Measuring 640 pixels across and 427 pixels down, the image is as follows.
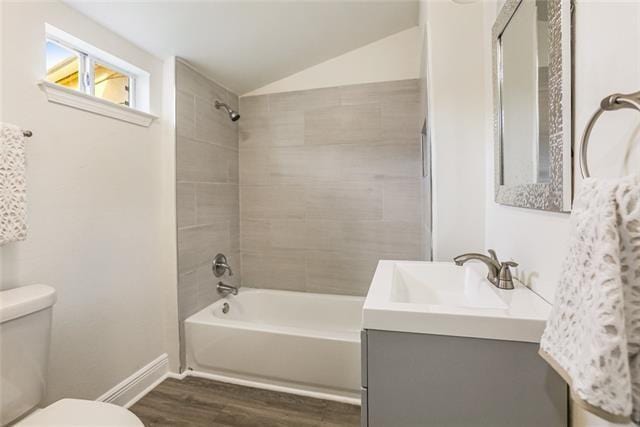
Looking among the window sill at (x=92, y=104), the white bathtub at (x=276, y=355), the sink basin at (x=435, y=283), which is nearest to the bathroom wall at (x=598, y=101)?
the sink basin at (x=435, y=283)

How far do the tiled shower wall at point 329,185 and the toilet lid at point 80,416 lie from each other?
1.71m

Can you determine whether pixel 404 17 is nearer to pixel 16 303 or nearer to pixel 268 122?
pixel 268 122

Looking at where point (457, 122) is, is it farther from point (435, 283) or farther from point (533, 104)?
point (435, 283)

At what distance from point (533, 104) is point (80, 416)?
1.84 m

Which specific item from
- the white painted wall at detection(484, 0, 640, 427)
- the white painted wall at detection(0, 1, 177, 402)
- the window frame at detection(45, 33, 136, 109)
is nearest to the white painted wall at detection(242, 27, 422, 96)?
the white painted wall at detection(0, 1, 177, 402)

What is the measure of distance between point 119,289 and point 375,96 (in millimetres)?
2238

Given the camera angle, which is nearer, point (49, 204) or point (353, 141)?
point (49, 204)

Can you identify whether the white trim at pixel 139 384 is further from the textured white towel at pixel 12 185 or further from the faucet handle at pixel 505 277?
the faucet handle at pixel 505 277

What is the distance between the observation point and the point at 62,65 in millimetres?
1589

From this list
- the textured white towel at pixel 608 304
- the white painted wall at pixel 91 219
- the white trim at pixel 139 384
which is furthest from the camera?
the white trim at pixel 139 384

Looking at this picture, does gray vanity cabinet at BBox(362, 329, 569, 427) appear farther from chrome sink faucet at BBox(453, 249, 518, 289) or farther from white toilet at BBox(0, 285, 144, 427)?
white toilet at BBox(0, 285, 144, 427)

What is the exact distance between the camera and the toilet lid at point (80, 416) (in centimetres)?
106

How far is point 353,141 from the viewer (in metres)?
2.58

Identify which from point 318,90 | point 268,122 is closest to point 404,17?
point 318,90
